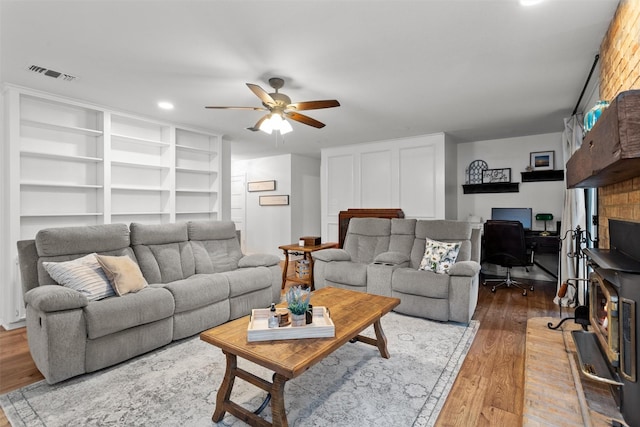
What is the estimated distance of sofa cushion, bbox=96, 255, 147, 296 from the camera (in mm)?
2576

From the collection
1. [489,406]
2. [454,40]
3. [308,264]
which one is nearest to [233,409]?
[489,406]

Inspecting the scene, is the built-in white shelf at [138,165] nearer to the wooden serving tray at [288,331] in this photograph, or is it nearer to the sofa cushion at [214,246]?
the sofa cushion at [214,246]

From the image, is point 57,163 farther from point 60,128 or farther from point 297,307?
point 297,307

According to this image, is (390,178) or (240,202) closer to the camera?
(390,178)

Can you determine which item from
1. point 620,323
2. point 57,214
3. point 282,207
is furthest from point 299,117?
point 282,207

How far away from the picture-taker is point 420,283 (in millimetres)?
3340

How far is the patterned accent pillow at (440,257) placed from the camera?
346 cm

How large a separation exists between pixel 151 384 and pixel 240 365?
0.60m

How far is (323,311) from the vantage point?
2.16m

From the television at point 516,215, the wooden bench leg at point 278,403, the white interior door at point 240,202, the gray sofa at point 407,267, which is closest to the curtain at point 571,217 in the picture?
the television at point 516,215

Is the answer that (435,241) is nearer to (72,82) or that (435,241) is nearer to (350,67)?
(350,67)

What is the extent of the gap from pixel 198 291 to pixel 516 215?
5050 mm

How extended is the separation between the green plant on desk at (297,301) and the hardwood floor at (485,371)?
98 centimetres

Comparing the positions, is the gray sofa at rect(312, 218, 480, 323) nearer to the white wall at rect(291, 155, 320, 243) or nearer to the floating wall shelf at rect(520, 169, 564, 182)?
→ the floating wall shelf at rect(520, 169, 564, 182)
